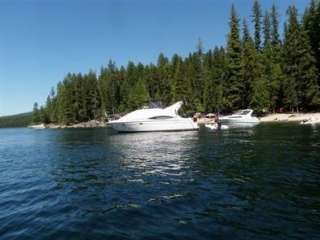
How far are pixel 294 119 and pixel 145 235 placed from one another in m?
56.8

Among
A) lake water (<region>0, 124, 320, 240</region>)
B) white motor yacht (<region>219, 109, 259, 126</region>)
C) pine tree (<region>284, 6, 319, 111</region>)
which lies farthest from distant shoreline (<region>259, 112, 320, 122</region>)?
lake water (<region>0, 124, 320, 240</region>)

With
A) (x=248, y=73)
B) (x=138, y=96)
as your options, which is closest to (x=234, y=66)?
(x=248, y=73)

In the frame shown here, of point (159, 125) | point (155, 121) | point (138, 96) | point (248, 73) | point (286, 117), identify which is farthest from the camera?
point (138, 96)

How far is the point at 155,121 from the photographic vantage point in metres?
45.6

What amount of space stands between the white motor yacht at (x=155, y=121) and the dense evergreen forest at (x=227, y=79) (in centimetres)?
2810

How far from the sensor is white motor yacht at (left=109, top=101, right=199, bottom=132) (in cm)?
4569

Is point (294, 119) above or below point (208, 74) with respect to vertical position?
below

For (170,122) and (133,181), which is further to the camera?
(170,122)

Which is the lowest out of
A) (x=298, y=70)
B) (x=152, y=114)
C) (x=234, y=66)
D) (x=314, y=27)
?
(x=152, y=114)

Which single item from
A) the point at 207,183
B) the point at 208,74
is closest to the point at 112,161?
the point at 207,183

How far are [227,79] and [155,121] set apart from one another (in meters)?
36.6

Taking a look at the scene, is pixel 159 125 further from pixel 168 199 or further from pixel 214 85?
pixel 214 85

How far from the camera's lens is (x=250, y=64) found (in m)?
73.6

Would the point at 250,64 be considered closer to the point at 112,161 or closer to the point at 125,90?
the point at 125,90
